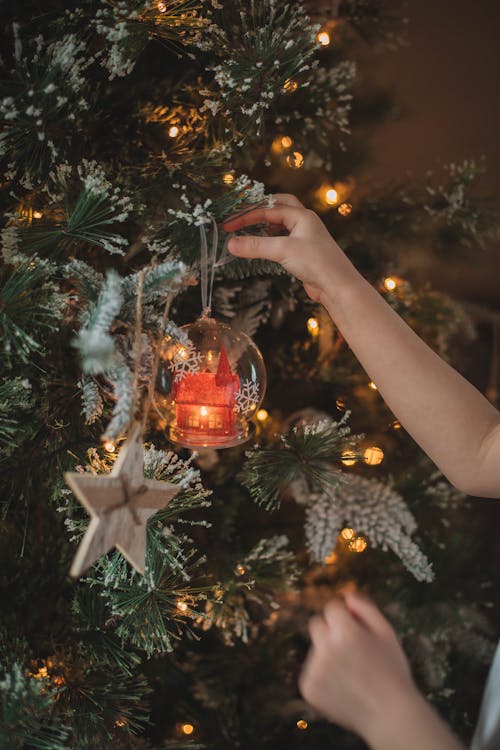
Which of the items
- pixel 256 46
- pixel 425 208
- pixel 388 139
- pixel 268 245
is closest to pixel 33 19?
pixel 256 46

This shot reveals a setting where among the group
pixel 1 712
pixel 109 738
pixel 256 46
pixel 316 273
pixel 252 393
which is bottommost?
pixel 109 738

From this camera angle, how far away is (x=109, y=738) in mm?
664

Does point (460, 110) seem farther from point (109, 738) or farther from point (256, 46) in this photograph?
point (109, 738)

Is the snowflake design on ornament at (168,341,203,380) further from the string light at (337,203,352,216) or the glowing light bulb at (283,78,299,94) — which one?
the string light at (337,203,352,216)

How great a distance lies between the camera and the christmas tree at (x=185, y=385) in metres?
0.60

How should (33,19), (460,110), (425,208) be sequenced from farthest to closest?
(460,110) < (425,208) < (33,19)

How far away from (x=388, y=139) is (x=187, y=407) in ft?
4.97

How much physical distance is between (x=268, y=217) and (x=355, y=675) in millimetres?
473

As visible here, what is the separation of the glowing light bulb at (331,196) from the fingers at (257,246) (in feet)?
1.07

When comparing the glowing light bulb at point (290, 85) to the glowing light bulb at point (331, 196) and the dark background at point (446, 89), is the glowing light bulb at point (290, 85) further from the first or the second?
the dark background at point (446, 89)

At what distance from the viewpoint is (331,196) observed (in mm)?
990

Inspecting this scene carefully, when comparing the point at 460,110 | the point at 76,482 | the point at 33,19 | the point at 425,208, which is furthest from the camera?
the point at 460,110

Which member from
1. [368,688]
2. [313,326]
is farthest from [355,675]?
[313,326]

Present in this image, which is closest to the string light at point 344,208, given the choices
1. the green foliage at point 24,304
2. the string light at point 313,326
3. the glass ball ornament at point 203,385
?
the string light at point 313,326
